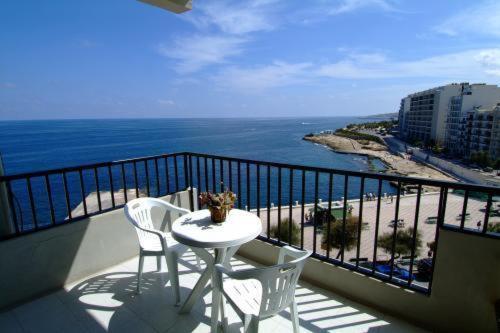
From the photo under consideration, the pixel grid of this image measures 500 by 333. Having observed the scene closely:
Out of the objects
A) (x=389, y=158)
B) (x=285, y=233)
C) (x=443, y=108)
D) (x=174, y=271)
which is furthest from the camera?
(x=443, y=108)

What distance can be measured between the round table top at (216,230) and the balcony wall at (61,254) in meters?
1.17

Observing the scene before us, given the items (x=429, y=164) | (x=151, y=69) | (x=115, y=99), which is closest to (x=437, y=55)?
(x=429, y=164)

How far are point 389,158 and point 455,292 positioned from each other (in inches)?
2182

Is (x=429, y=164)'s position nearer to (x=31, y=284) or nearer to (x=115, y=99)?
(x=115, y=99)

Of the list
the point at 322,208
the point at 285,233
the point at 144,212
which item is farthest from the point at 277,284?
the point at 322,208

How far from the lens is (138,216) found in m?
2.58

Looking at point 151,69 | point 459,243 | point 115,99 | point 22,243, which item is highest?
point 151,69

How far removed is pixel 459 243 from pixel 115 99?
104 ft

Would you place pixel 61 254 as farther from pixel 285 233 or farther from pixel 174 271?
pixel 285 233

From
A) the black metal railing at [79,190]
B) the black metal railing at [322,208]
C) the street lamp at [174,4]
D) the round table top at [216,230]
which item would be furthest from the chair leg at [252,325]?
the street lamp at [174,4]

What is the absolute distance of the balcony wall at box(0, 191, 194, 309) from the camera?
7.29 ft

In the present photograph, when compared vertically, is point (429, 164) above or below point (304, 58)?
below

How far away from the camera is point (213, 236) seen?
5.97 feet

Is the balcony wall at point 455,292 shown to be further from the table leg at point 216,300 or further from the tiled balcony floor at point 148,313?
the table leg at point 216,300
